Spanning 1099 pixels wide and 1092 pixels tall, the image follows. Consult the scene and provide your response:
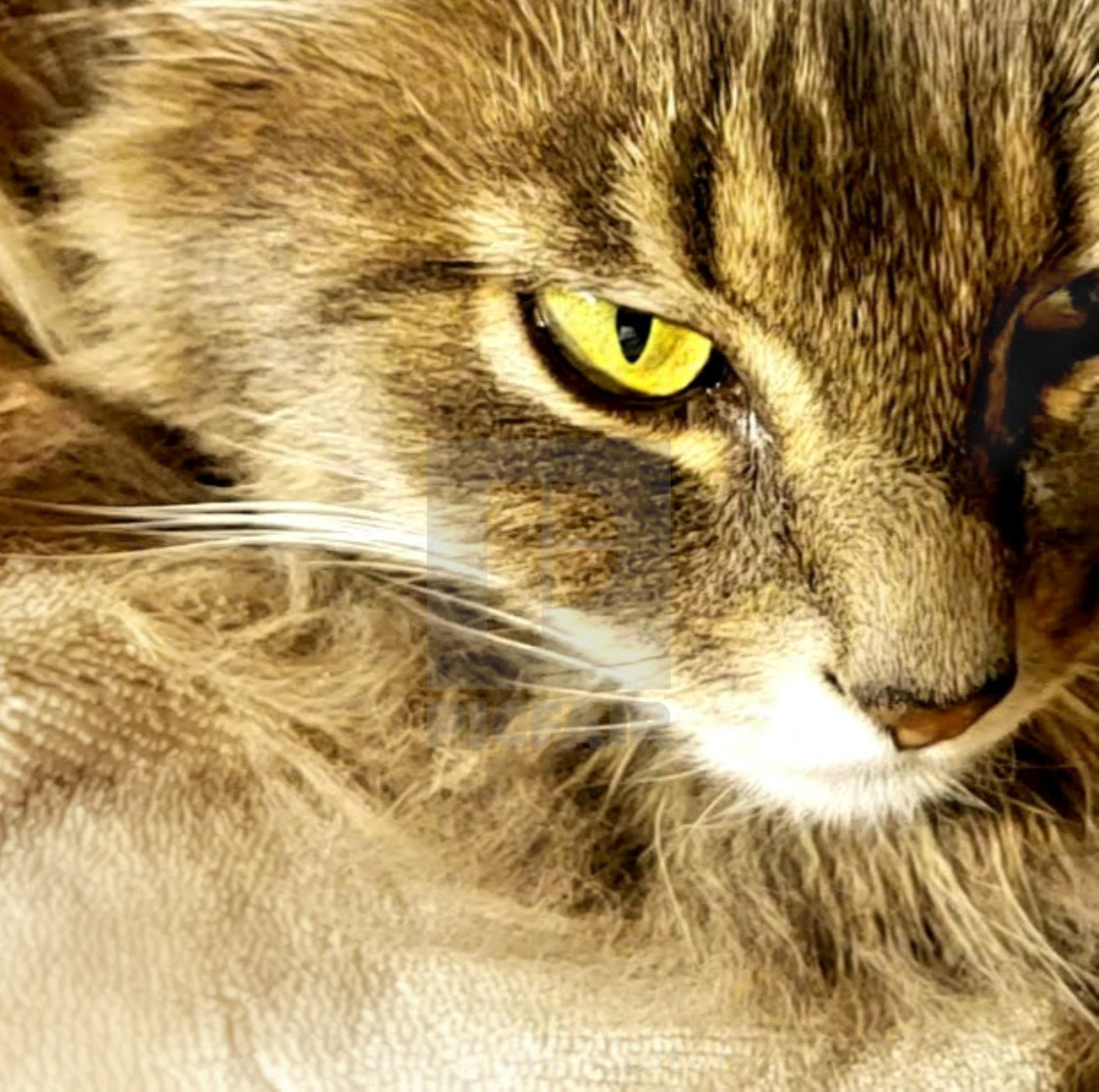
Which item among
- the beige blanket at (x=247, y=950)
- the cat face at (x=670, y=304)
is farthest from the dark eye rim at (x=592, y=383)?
the beige blanket at (x=247, y=950)

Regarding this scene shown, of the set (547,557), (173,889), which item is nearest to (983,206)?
(547,557)
